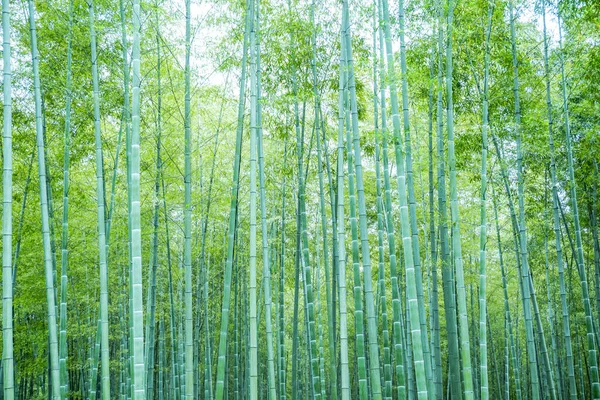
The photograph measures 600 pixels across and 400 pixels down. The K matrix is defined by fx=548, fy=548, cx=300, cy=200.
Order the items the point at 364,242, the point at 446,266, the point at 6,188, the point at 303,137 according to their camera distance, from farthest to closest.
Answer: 1. the point at 303,137
2. the point at 446,266
3. the point at 364,242
4. the point at 6,188

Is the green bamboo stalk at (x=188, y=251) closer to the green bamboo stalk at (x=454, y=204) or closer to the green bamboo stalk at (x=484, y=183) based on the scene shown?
the green bamboo stalk at (x=454, y=204)

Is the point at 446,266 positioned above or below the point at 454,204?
below

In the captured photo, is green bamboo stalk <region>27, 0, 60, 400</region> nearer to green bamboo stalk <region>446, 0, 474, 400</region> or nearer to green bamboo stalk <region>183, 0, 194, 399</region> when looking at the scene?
green bamboo stalk <region>183, 0, 194, 399</region>

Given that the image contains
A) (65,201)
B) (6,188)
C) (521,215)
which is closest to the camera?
(6,188)

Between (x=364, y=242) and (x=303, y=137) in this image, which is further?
(x=303, y=137)

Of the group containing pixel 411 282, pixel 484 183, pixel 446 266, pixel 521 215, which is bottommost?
pixel 411 282

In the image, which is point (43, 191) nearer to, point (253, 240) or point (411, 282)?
point (253, 240)

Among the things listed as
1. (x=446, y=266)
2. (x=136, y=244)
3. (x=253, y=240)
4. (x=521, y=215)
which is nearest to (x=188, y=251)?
(x=253, y=240)

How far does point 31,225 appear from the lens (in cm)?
828

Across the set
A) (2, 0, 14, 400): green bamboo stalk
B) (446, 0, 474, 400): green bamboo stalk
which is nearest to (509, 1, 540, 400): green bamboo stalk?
(446, 0, 474, 400): green bamboo stalk

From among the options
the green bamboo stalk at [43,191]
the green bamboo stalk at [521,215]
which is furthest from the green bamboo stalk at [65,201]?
the green bamboo stalk at [521,215]

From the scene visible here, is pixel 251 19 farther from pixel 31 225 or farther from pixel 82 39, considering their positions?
pixel 31 225

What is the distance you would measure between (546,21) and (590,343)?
388 cm

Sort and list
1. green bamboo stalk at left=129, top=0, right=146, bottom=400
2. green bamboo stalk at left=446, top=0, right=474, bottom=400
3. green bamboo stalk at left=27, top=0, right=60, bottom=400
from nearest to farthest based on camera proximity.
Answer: green bamboo stalk at left=129, top=0, right=146, bottom=400 < green bamboo stalk at left=27, top=0, right=60, bottom=400 < green bamboo stalk at left=446, top=0, right=474, bottom=400
